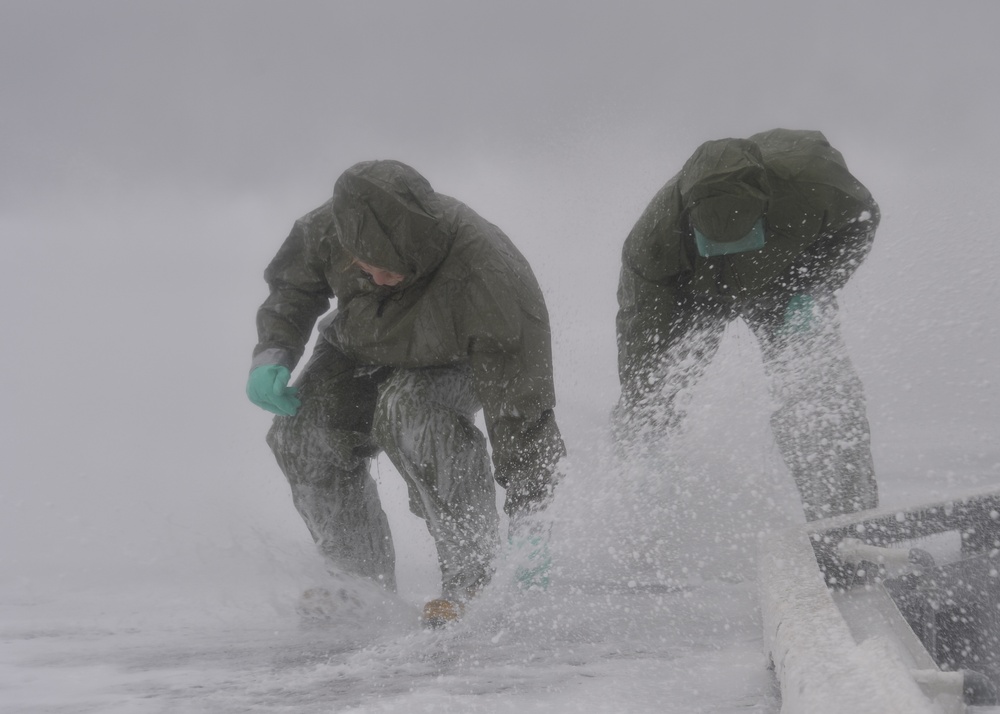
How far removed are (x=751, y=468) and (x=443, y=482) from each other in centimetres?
130

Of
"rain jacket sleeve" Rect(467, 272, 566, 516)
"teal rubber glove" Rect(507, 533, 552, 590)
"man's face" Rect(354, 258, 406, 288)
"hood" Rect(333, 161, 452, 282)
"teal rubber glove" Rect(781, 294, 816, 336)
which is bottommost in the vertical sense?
"teal rubber glove" Rect(507, 533, 552, 590)

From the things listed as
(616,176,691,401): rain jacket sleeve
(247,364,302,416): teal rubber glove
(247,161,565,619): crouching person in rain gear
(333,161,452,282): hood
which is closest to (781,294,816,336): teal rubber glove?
(616,176,691,401): rain jacket sleeve

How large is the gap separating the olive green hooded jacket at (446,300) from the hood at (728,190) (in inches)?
18.2

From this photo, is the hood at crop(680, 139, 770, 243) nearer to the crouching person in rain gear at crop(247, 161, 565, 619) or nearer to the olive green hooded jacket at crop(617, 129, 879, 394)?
the olive green hooded jacket at crop(617, 129, 879, 394)

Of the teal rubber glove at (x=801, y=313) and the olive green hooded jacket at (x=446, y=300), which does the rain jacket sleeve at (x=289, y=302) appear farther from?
the teal rubber glove at (x=801, y=313)

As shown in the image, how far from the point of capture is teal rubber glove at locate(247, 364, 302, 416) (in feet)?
7.40

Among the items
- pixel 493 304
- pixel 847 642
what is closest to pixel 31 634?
pixel 493 304

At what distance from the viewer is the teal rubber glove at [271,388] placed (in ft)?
7.40

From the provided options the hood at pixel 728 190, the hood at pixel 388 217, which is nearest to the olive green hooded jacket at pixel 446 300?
the hood at pixel 388 217

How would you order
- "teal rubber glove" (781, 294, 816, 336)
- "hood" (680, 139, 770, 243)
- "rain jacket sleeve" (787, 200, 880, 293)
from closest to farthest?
1. "hood" (680, 139, 770, 243)
2. "rain jacket sleeve" (787, 200, 880, 293)
3. "teal rubber glove" (781, 294, 816, 336)

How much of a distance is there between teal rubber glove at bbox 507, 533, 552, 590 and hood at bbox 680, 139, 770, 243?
853 mm

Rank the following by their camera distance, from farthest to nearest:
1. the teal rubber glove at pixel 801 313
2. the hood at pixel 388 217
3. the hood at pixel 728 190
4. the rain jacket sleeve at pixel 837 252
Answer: the teal rubber glove at pixel 801 313 → the rain jacket sleeve at pixel 837 252 → the hood at pixel 728 190 → the hood at pixel 388 217

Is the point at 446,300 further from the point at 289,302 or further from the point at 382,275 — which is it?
the point at 289,302

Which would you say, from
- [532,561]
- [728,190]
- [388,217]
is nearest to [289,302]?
[388,217]
